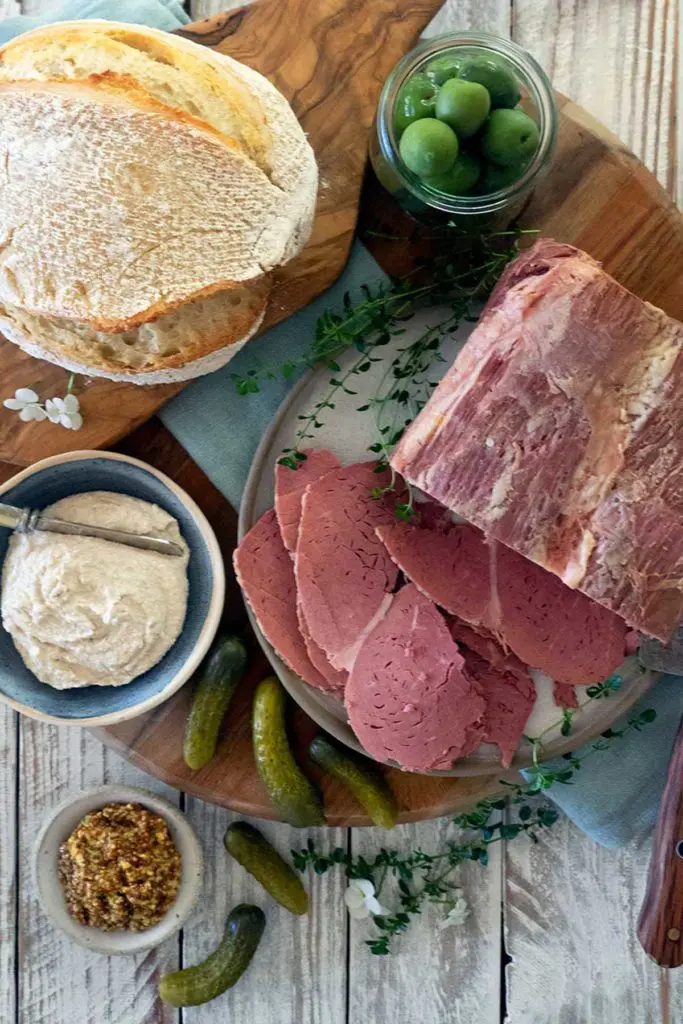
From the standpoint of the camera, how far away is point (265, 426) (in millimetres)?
2033

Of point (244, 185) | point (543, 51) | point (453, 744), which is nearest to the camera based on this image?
point (244, 185)

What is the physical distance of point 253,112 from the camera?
1.70m

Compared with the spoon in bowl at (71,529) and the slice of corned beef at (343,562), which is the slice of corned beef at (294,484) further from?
the spoon in bowl at (71,529)

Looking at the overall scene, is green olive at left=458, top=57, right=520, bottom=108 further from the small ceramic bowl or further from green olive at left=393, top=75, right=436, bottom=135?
the small ceramic bowl

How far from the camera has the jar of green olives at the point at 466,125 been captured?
1657mm

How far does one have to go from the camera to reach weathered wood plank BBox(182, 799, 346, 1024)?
7.43ft

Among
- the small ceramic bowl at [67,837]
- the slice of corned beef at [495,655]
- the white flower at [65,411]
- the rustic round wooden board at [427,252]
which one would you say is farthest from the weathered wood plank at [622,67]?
the small ceramic bowl at [67,837]

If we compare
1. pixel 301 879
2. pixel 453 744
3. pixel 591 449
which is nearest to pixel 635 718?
pixel 453 744

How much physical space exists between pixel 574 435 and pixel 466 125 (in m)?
0.61

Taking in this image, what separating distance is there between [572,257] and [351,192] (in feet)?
1.74

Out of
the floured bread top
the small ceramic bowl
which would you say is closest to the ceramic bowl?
the small ceramic bowl

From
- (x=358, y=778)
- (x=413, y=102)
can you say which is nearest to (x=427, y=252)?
(x=413, y=102)

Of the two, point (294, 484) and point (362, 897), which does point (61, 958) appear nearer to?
point (362, 897)

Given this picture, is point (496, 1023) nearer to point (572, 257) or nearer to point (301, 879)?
point (301, 879)
